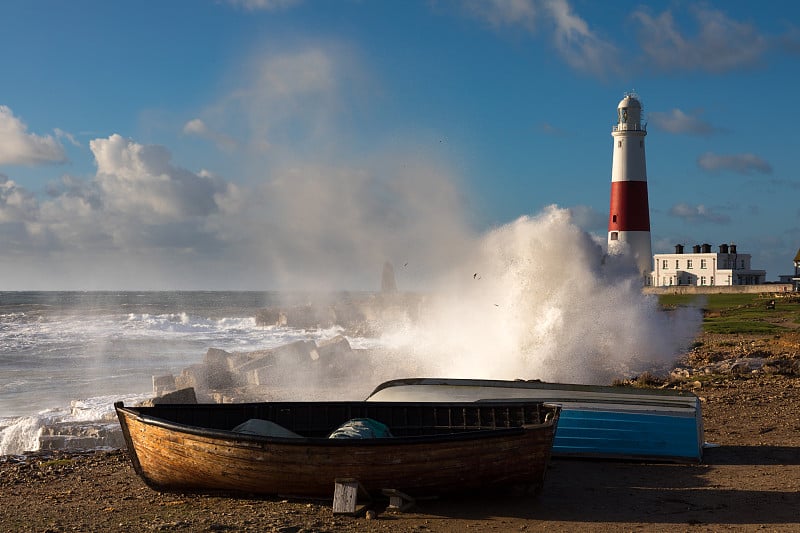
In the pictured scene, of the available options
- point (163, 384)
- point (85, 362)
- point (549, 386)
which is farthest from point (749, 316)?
point (85, 362)

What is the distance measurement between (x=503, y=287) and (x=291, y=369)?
7.65m

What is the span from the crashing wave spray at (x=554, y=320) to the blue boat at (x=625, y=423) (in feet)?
32.6

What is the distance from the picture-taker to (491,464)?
9.72 metres

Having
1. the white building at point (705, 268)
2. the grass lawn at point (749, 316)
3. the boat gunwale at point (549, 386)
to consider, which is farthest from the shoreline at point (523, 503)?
the white building at point (705, 268)

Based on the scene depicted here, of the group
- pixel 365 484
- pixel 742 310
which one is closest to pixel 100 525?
pixel 365 484

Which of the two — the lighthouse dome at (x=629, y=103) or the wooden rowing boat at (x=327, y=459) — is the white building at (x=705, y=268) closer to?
the lighthouse dome at (x=629, y=103)

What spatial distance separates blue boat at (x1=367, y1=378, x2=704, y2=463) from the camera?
12.1 meters

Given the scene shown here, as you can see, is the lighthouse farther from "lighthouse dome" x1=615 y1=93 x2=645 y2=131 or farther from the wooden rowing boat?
the wooden rowing boat

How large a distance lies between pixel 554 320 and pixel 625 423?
12.7 metres

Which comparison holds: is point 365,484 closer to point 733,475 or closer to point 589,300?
point 733,475

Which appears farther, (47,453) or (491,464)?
(47,453)

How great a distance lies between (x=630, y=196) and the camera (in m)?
46.2

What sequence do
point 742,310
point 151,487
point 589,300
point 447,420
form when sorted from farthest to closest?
point 742,310
point 589,300
point 447,420
point 151,487

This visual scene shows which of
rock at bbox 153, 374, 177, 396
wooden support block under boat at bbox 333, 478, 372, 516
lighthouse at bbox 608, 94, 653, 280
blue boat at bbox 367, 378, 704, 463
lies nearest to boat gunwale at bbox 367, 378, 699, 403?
blue boat at bbox 367, 378, 704, 463
